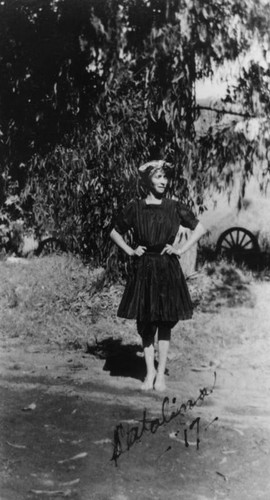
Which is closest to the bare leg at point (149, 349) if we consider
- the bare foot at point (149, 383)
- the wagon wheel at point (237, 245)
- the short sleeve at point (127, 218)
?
the bare foot at point (149, 383)

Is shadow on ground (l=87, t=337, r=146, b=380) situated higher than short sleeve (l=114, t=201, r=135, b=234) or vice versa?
short sleeve (l=114, t=201, r=135, b=234)

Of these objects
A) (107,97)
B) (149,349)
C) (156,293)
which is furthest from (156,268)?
(107,97)

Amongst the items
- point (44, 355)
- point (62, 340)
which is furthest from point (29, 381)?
point (62, 340)

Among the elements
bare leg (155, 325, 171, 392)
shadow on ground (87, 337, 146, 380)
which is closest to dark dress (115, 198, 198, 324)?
bare leg (155, 325, 171, 392)

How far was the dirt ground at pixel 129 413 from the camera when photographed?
8.18 ft

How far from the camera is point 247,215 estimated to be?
372 inches

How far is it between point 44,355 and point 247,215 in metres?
5.59

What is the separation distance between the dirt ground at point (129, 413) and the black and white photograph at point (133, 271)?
13 millimetres

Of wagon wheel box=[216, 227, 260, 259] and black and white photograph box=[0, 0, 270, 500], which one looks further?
wagon wheel box=[216, 227, 260, 259]

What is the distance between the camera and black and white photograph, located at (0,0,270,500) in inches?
110

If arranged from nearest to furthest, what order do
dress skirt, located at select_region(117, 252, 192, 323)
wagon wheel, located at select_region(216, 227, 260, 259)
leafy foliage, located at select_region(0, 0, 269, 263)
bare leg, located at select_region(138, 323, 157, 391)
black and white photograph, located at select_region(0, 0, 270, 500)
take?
black and white photograph, located at select_region(0, 0, 270, 500) → dress skirt, located at select_region(117, 252, 192, 323) → bare leg, located at select_region(138, 323, 157, 391) → leafy foliage, located at select_region(0, 0, 269, 263) → wagon wheel, located at select_region(216, 227, 260, 259)

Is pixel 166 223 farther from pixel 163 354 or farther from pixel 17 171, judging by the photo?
pixel 17 171

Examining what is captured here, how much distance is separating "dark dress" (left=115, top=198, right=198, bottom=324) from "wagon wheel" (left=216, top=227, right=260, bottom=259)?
5444 mm
